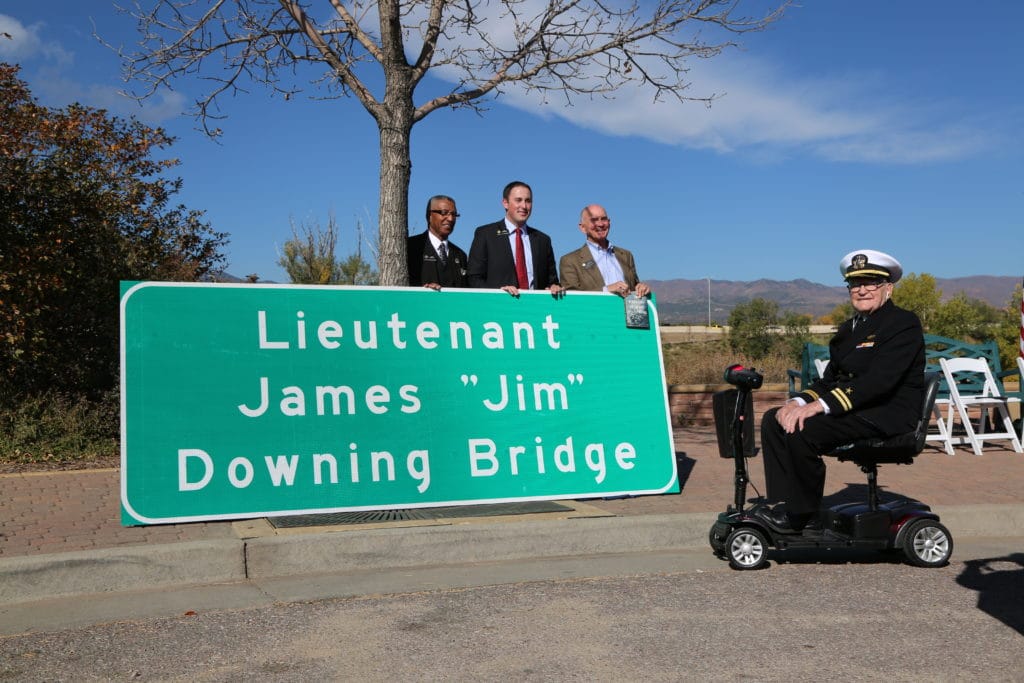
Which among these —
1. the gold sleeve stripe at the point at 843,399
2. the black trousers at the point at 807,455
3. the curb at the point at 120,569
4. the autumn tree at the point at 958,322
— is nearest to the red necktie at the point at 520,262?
the black trousers at the point at 807,455

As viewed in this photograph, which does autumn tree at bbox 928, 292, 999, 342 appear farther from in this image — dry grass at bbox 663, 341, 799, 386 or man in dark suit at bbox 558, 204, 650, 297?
man in dark suit at bbox 558, 204, 650, 297

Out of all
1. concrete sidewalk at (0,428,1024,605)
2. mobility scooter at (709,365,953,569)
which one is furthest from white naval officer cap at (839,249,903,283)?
concrete sidewalk at (0,428,1024,605)

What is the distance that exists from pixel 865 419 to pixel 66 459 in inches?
294

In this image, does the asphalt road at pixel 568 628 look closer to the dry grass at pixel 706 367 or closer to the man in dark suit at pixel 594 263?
the man in dark suit at pixel 594 263

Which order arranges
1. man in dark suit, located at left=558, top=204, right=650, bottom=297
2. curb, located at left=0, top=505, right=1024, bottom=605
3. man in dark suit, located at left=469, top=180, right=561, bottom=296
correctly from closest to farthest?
curb, located at left=0, top=505, right=1024, bottom=605 → man in dark suit, located at left=469, top=180, right=561, bottom=296 → man in dark suit, located at left=558, top=204, right=650, bottom=297

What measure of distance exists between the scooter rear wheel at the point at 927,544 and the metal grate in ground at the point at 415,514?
2.09m

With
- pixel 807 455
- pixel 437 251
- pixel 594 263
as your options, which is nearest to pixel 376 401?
pixel 437 251

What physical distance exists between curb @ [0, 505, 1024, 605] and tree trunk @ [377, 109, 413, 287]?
3430 mm

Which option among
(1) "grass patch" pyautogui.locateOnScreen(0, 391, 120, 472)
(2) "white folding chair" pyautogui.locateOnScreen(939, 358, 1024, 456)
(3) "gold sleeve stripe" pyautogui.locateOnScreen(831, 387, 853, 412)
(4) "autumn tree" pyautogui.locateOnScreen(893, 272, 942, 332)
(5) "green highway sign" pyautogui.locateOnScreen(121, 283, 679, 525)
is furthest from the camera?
(4) "autumn tree" pyautogui.locateOnScreen(893, 272, 942, 332)

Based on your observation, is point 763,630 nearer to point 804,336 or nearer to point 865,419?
point 865,419

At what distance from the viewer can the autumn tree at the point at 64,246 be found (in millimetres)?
10375

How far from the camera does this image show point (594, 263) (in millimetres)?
8000

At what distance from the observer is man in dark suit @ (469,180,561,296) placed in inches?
304

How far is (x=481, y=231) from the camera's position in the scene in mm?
7844
